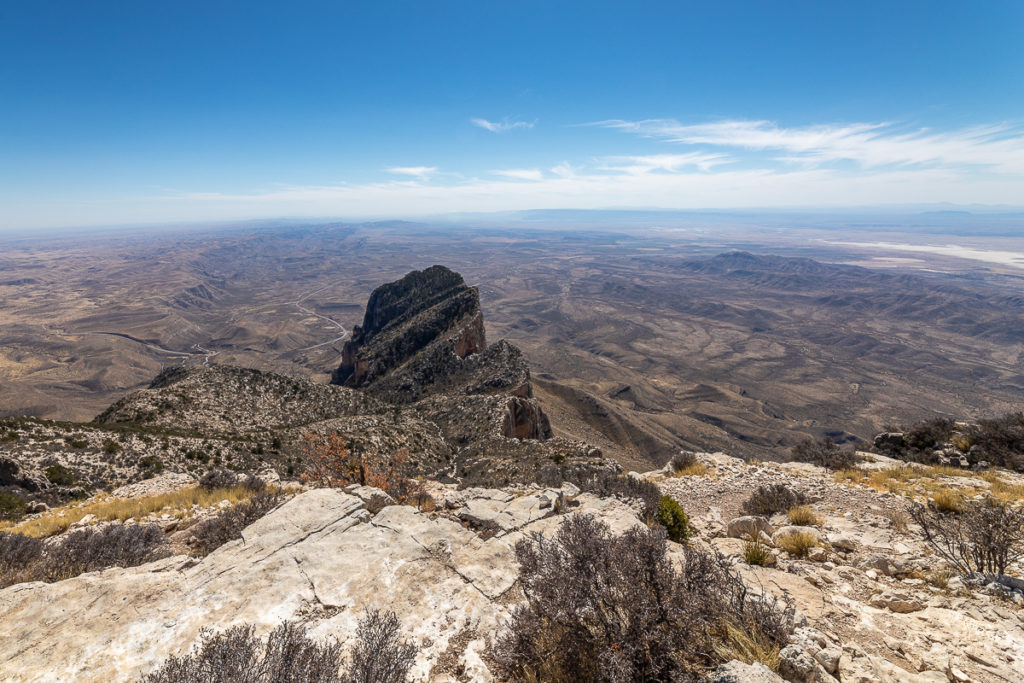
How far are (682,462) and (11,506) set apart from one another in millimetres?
24904

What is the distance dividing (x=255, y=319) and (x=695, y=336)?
174 metres

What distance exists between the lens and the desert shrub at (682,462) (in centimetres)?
1691

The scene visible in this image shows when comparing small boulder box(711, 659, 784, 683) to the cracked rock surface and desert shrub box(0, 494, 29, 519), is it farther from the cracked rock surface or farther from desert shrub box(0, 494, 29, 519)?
desert shrub box(0, 494, 29, 519)

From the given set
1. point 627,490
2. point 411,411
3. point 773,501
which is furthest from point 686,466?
point 411,411

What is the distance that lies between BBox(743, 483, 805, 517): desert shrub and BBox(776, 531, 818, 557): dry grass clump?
9.99 feet

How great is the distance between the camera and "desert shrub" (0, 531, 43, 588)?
253 inches

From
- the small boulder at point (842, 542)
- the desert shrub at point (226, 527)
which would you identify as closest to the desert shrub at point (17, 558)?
the desert shrub at point (226, 527)

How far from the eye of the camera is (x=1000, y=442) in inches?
587

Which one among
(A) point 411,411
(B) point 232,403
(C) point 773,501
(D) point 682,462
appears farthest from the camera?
(A) point 411,411

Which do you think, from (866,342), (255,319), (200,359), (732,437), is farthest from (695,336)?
(255,319)

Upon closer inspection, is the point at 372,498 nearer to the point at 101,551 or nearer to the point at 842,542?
the point at 101,551

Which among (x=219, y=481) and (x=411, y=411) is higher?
(x=219, y=481)

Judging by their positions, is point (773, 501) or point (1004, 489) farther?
point (773, 501)

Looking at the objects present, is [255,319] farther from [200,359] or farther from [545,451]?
[545,451]
